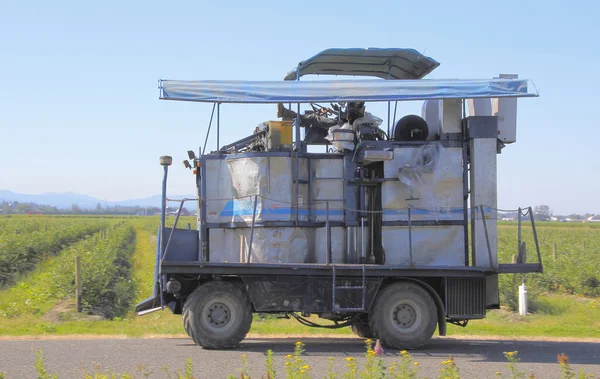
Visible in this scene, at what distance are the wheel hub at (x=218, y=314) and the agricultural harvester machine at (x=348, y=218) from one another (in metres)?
0.02

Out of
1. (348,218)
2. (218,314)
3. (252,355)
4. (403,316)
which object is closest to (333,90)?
(348,218)

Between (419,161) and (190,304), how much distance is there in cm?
463

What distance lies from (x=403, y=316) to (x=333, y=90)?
13.1 feet

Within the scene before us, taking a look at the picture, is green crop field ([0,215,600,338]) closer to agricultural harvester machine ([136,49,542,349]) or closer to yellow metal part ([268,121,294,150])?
agricultural harvester machine ([136,49,542,349])

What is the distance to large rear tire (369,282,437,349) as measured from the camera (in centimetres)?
1236

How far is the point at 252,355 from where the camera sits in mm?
11234

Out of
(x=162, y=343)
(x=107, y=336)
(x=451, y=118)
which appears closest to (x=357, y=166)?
(x=451, y=118)

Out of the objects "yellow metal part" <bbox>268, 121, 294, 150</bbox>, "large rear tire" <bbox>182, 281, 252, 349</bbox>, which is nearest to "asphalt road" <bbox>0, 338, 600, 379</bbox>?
"large rear tire" <bbox>182, 281, 252, 349</bbox>

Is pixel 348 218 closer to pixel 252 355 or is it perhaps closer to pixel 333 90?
pixel 333 90

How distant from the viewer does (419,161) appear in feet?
42.2

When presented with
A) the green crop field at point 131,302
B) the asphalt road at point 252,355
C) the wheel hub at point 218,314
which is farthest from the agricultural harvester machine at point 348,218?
the green crop field at point 131,302

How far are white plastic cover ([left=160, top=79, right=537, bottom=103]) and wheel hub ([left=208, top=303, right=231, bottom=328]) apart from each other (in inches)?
134

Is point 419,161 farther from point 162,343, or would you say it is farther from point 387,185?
point 162,343

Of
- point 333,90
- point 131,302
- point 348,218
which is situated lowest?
point 131,302
